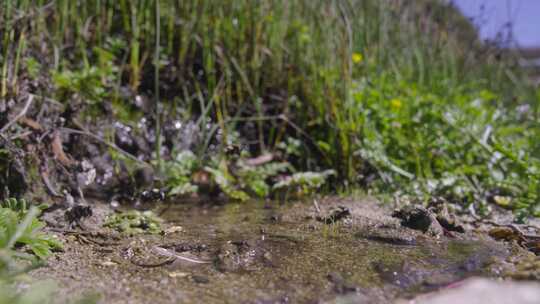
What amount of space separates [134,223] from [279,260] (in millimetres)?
634

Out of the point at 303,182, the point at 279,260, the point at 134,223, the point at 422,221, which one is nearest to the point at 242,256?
the point at 279,260

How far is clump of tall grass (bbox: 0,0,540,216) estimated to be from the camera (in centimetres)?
275

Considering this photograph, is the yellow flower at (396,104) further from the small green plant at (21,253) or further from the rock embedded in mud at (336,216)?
the small green plant at (21,253)

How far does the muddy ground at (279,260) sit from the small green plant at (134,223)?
37mm

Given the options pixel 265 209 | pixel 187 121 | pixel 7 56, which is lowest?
pixel 265 209

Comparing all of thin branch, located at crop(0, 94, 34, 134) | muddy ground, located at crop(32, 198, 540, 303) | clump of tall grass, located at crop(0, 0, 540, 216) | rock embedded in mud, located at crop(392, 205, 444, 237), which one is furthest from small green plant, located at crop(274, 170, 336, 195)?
thin branch, located at crop(0, 94, 34, 134)

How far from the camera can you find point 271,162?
3109 mm

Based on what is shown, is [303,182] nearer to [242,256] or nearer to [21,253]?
[242,256]

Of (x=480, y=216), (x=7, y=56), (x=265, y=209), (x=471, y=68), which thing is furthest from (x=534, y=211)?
(x=471, y=68)

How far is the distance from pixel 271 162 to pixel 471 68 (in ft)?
10.2

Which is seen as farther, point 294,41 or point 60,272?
point 294,41

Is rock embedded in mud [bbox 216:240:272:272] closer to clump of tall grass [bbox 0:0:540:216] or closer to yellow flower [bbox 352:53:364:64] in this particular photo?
clump of tall grass [bbox 0:0:540:216]

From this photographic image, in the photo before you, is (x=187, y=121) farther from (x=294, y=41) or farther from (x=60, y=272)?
(x=60, y=272)

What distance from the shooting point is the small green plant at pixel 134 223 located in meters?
1.88
